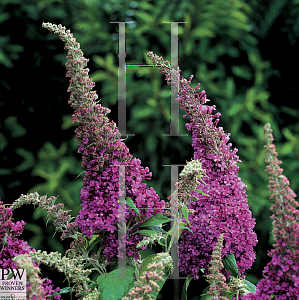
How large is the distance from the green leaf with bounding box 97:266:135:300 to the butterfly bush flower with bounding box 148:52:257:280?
0.22 meters

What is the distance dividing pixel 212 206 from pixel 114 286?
386mm

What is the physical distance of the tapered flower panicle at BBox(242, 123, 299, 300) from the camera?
0.92 metres

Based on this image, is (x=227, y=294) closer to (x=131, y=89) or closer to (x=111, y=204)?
(x=111, y=204)

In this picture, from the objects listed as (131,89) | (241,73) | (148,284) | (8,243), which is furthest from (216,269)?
(241,73)

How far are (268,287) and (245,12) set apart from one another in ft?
6.83

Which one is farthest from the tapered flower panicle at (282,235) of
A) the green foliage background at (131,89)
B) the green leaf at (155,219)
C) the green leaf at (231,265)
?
the green foliage background at (131,89)

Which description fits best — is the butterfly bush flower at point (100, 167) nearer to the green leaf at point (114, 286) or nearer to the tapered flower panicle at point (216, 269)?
the green leaf at point (114, 286)

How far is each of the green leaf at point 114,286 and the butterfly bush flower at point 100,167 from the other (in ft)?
0.30

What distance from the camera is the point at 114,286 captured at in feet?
3.46

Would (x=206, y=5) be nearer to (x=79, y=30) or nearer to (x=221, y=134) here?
(x=79, y=30)

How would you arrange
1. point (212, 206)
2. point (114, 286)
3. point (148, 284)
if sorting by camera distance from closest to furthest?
point (148, 284) → point (114, 286) → point (212, 206)

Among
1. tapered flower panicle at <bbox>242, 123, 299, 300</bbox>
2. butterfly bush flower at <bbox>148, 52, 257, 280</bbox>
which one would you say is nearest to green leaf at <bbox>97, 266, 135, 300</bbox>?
butterfly bush flower at <bbox>148, 52, 257, 280</bbox>

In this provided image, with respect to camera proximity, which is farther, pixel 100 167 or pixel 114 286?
pixel 100 167

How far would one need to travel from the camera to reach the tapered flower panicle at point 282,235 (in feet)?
3.01
